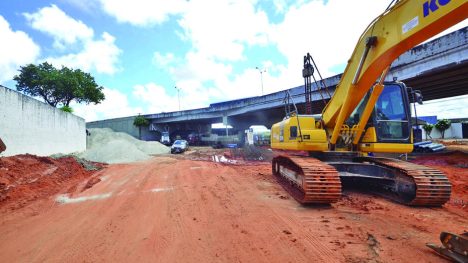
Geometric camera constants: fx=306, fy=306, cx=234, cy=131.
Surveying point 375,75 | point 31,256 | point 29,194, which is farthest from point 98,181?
point 375,75

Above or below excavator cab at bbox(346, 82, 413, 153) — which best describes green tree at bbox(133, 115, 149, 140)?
above

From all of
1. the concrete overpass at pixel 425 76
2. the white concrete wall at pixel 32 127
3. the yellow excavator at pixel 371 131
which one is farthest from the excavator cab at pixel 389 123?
the white concrete wall at pixel 32 127

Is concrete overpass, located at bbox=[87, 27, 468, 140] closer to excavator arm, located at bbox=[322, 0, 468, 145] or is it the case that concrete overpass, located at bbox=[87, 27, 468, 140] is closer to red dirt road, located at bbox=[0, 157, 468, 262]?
red dirt road, located at bbox=[0, 157, 468, 262]

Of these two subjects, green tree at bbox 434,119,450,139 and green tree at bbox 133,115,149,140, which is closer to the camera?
green tree at bbox 434,119,450,139

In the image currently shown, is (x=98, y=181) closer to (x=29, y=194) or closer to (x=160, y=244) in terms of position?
(x=29, y=194)

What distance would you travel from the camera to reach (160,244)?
4.27m

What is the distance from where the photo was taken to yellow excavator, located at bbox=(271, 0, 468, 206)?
5.35 meters

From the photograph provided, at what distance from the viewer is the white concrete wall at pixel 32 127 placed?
1420 centimetres

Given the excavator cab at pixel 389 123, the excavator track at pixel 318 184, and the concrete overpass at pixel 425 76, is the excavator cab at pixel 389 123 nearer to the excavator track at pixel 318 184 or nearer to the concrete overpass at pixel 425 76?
the excavator track at pixel 318 184

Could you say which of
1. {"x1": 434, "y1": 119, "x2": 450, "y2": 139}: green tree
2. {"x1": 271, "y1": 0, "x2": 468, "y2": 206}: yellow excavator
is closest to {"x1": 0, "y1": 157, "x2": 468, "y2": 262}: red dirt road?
{"x1": 271, "y1": 0, "x2": 468, "y2": 206}: yellow excavator

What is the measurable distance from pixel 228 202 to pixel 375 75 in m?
4.11

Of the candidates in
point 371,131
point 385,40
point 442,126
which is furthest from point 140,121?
point 385,40

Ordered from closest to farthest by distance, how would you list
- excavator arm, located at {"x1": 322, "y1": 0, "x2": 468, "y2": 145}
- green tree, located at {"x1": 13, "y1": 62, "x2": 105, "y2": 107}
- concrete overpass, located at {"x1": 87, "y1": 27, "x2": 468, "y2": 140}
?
excavator arm, located at {"x1": 322, "y1": 0, "x2": 468, "y2": 145} → concrete overpass, located at {"x1": 87, "y1": 27, "x2": 468, "y2": 140} → green tree, located at {"x1": 13, "y1": 62, "x2": 105, "y2": 107}

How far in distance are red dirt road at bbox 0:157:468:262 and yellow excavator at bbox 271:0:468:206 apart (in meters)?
0.46
